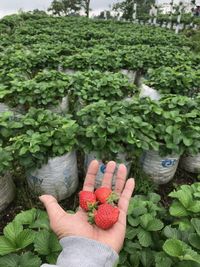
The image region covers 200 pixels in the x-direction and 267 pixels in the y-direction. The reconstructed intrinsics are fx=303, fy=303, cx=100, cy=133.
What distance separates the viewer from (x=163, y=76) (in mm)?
5160

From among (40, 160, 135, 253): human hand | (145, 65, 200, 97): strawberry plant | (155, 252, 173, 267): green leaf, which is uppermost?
(40, 160, 135, 253): human hand

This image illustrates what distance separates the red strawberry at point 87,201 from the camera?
185 cm

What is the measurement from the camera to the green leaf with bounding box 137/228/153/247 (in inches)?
84.8

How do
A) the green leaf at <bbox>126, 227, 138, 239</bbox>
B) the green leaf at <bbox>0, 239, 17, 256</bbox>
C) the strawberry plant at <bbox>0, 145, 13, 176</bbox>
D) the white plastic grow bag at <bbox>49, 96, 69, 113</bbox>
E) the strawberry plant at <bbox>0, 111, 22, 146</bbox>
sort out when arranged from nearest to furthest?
the green leaf at <bbox>0, 239, 17, 256</bbox>
the green leaf at <bbox>126, 227, 138, 239</bbox>
the strawberry plant at <bbox>0, 145, 13, 176</bbox>
the strawberry plant at <bbox>0, 111, 22, 146</bbox>
the white plastic grow bag at <bbox>49, 96, 69, 113</bbox>

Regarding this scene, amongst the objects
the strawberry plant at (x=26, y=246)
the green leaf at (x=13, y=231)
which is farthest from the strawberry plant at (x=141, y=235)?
the green leaf at (x=13, y=231)

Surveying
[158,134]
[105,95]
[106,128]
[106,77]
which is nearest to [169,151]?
[158,134]

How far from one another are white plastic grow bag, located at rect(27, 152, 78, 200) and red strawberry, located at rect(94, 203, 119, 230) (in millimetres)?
1403

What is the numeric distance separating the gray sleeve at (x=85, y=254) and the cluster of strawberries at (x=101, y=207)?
0.43ft

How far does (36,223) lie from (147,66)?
5.43 meters

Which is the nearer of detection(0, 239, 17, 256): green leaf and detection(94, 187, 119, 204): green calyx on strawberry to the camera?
detection(94, 187, 119, 204): green calyx on strawberry

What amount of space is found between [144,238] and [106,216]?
2.02 ft

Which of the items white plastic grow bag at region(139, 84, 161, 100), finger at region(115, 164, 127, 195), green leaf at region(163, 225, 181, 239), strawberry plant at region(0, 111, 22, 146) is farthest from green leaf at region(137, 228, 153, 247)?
white plastic grow bag at region(139, 84, 161, 100)

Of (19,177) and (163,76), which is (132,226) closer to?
(19,177)

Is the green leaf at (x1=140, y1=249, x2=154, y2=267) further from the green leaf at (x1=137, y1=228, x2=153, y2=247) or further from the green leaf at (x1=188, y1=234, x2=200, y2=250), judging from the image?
the green leaf at (x1=188, y1=234, x2=200, y2=250)
